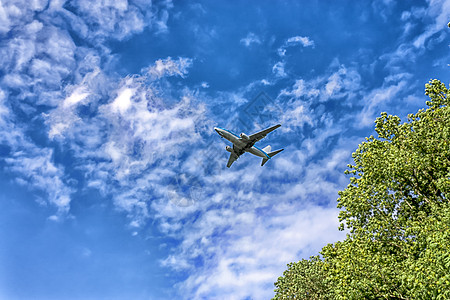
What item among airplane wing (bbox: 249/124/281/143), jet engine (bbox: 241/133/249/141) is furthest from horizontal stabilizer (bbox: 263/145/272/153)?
jet engine (bbox: 241/133/249/141)

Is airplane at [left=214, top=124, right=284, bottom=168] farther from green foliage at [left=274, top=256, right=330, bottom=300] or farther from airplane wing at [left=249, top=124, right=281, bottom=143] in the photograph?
green foliage at [left=274, top=256, right=330, bottom=300]

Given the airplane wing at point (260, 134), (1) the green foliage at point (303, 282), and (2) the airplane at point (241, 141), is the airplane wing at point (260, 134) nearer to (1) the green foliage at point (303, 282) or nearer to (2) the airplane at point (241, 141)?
(2) the airplane at point (241, 141)

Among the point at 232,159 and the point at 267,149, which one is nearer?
the point at 232,159

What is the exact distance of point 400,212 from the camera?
74.0 feet

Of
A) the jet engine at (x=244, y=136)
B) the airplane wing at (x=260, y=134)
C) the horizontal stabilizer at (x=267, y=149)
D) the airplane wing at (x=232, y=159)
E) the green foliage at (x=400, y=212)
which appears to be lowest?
the green foliage at (x=400, y=212)

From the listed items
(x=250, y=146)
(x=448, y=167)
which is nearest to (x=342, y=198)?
(x=448, y=167)

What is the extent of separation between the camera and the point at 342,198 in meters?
25.1

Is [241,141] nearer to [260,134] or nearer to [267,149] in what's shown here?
[260,134]

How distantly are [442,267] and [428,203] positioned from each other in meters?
7.07

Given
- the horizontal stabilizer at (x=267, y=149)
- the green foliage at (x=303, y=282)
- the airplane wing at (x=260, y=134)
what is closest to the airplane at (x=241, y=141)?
the airplane wing at (x=260, y=134)

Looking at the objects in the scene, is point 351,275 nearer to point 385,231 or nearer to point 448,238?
point 385,231

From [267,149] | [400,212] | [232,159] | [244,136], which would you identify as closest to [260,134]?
[244,136]

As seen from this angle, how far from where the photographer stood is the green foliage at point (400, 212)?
17.3m

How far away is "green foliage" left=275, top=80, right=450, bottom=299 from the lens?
17.3 m
